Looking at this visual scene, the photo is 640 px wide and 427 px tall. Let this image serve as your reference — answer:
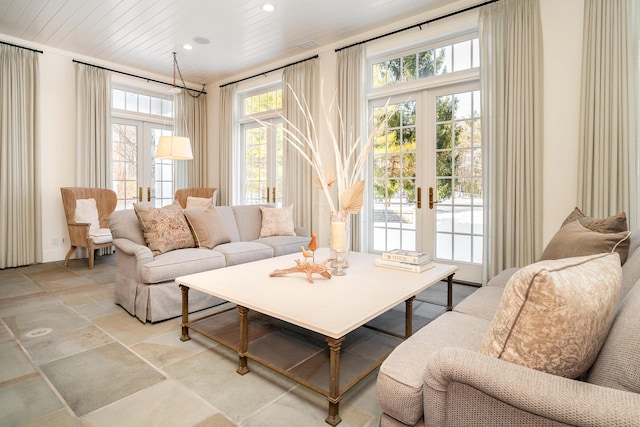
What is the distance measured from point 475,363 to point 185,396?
4.69 feet

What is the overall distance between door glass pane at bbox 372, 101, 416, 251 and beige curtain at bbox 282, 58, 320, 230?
99 cm

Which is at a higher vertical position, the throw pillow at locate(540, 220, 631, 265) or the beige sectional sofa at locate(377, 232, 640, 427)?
the throw pillow at locate(540, 220, 631, 265)

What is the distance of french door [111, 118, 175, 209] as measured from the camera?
5.62 metres

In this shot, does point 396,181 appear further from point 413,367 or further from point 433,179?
point 413,367

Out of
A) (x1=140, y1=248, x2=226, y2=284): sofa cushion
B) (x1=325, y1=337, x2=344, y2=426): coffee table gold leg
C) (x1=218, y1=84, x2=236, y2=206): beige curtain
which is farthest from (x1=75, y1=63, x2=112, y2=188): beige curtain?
(x1=325, y1=337, x2=344, y2=426): coffee table gold leg

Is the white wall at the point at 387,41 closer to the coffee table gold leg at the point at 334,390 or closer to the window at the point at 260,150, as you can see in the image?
the window at the point at 260,150

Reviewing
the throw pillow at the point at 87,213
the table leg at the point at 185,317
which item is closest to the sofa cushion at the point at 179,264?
the table leg at the point at 185,317

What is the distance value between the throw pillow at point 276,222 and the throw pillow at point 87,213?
90.7 inches

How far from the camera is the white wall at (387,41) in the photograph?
124 inches

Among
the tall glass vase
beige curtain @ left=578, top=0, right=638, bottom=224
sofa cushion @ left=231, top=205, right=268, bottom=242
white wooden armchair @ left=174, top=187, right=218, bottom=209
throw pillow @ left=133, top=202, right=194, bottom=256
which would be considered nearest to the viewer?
the tall glass vase

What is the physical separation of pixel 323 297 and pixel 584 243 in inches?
48.7

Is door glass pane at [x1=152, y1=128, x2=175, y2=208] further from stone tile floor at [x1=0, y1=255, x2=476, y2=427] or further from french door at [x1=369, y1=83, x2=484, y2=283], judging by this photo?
french door at [x1=369, y1=83, x2=484, y2=283]

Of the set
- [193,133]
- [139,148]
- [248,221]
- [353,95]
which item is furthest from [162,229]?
[193,133]

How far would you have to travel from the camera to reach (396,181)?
172 inches
